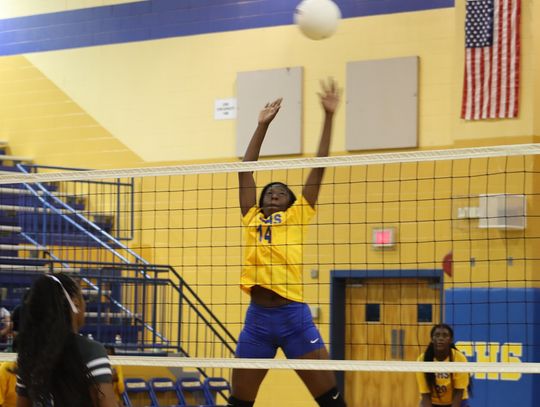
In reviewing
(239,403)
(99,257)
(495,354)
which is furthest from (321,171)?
(99,257)

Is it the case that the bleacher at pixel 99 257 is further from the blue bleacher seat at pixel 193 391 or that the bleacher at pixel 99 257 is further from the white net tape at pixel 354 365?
the white net tape at pixel 354 365

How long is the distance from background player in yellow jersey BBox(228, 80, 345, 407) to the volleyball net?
15.0ft

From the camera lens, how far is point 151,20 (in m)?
17.4

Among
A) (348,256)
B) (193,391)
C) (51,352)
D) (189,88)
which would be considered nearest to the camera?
(51,352)

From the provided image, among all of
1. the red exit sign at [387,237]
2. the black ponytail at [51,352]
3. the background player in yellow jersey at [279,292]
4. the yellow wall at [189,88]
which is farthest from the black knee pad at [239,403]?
the yellow wall at [189,88]

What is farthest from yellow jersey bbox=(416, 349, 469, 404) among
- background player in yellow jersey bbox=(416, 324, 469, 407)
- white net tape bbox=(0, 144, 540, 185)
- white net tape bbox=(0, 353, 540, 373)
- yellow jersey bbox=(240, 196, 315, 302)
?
yellow jersey bbox=(240, 196, 315, 302)

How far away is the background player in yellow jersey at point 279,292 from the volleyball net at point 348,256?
15.0 ft

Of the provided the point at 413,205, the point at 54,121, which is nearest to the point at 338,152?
the point at 413,205

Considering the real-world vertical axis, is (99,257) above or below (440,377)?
above

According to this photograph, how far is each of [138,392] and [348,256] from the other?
3.36m

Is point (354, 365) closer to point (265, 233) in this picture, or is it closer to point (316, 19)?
point (265, 233)

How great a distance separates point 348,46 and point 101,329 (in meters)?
5.22

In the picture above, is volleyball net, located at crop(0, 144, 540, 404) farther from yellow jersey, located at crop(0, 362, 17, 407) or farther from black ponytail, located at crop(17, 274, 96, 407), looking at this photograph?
black ponytail, located at crop(17, 274, 96, 407)

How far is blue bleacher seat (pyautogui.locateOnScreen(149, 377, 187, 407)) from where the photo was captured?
1428 cm
